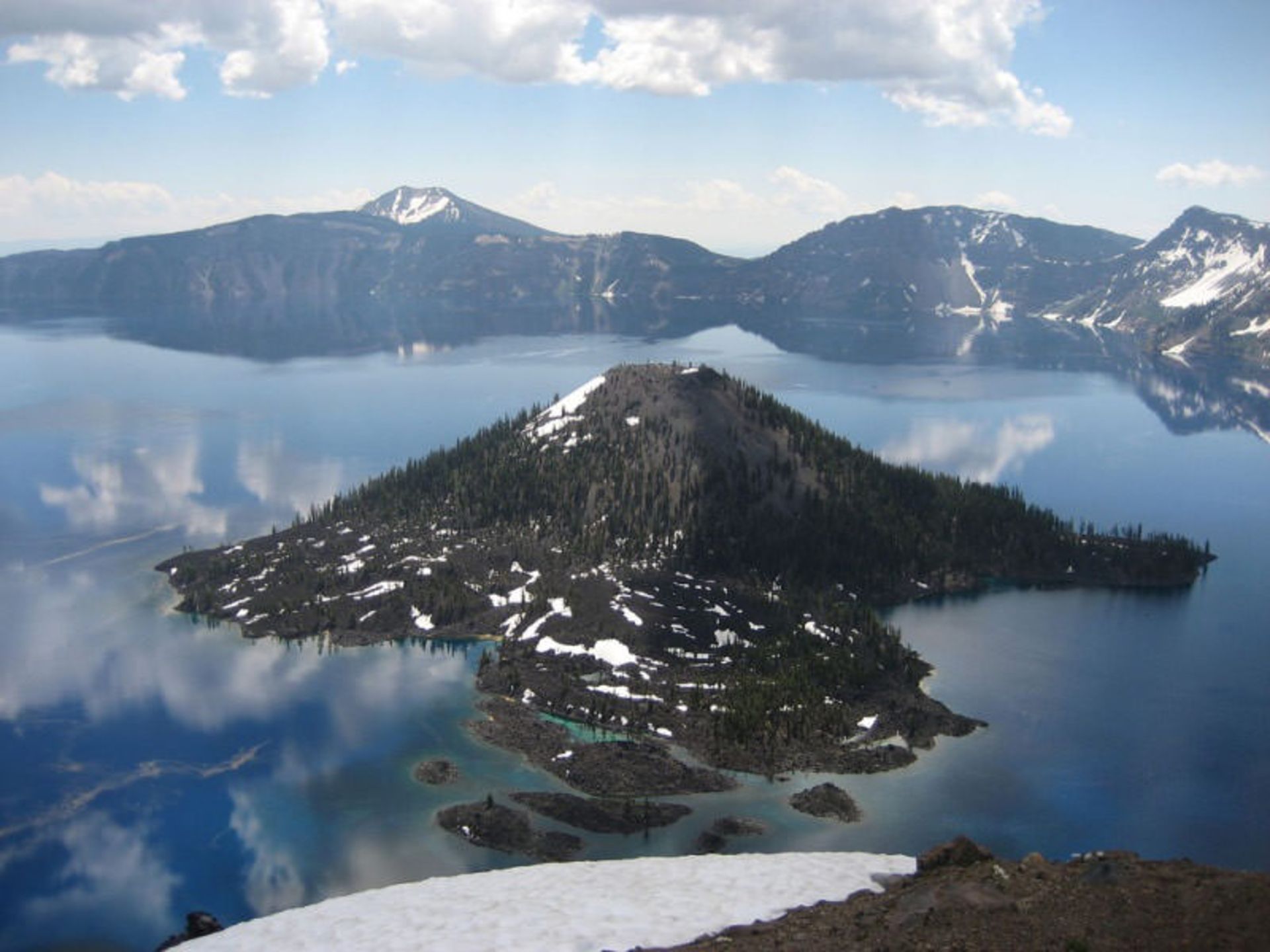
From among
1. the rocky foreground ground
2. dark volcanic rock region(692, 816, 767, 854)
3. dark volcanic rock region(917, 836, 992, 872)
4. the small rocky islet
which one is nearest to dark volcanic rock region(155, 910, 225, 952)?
the small rocky islet

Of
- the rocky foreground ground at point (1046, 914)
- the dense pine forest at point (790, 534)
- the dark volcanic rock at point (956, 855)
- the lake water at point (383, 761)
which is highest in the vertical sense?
the rocky foreground ground at point (1046, 914)

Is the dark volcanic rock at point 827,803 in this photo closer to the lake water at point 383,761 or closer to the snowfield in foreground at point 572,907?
the lake water at point 383,761

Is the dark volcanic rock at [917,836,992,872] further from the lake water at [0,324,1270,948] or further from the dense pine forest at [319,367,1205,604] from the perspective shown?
the dense pine forest at [319,367,1205,604]

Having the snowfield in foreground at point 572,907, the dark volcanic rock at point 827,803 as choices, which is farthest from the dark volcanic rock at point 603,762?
the snowfield in foreground at point 572,907

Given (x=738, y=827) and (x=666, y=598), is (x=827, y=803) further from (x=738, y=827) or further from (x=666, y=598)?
(x=666, y=598)

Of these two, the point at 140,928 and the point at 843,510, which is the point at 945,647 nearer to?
the point at 843,510

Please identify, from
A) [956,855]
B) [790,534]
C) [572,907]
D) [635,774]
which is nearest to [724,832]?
[635,774]
